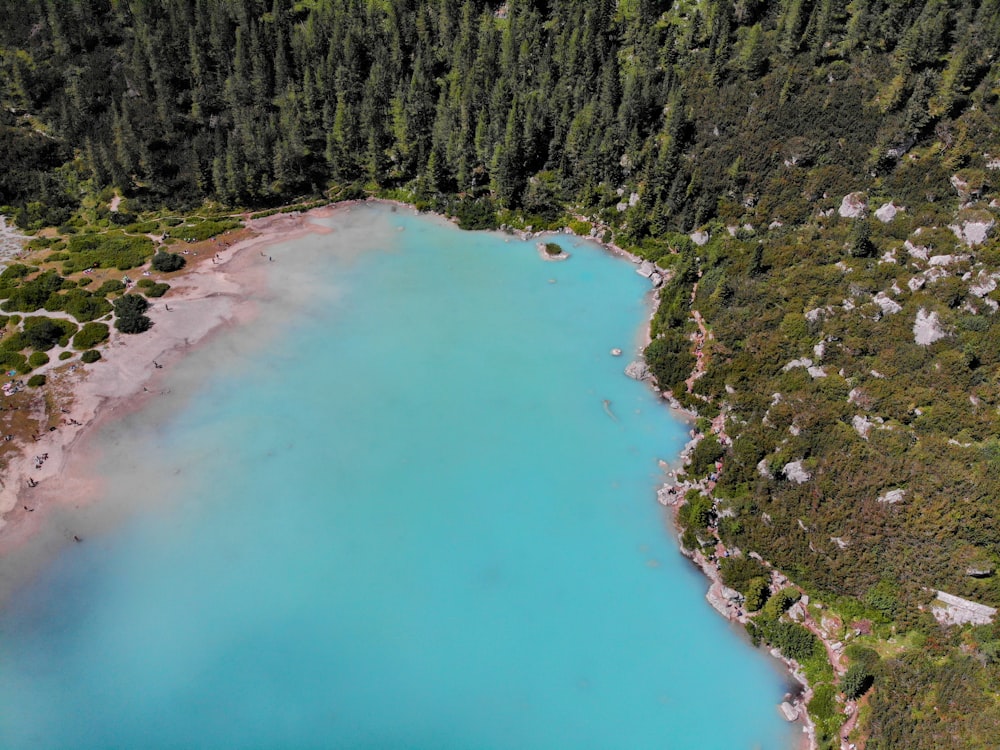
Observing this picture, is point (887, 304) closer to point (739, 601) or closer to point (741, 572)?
point (741, 572)

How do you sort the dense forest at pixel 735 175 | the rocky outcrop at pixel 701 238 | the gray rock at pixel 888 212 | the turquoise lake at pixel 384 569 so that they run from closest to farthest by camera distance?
the turquoise lake at pixel 384 569, the dense forest at pixel 735 175, the gray rock at pixel 888 212, the rocky outcrop at pixel 701 238

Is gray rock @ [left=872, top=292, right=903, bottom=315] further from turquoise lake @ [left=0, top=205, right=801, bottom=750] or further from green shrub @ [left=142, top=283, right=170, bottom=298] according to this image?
green shrub @ [left=142, top=283, right=170, bottom=298]

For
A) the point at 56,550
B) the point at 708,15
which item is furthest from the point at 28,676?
the point at 708,15

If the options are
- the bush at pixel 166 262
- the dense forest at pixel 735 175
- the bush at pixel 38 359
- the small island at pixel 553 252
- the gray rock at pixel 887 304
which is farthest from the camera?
the small island at pixel 553 252

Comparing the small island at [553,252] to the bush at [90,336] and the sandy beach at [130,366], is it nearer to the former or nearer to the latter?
the sandy beach at [130,366]

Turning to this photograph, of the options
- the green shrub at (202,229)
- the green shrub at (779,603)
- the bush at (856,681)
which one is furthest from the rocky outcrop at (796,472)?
the green shrub at (202,229)

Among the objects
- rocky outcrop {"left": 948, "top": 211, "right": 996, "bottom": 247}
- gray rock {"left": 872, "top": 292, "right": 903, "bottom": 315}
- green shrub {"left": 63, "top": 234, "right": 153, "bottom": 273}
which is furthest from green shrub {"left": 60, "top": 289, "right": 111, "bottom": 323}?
rocky outcrop {"left": 948, "top": 211, "right": 996, "bottom": 247}

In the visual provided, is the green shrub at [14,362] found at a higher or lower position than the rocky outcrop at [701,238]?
lower

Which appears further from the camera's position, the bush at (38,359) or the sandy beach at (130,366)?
the bush at (38,359)
